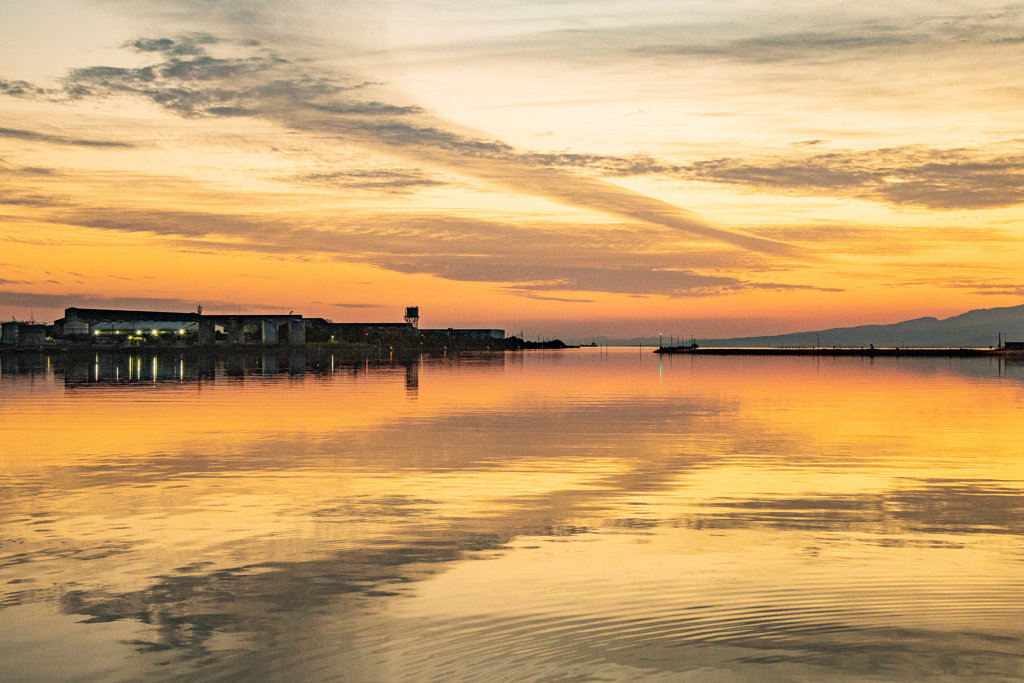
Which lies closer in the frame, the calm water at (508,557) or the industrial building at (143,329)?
the calm water at (508,557)

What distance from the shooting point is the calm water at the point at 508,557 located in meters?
8.91

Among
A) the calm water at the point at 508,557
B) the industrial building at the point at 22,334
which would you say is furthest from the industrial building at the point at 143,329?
the calm water at the point at 508,557

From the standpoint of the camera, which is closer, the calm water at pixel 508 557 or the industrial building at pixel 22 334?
the calm water at pixel 508 557

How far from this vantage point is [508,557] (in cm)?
1289

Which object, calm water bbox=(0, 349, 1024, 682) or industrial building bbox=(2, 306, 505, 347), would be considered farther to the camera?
industrial building bbox=(2, 306, 505, 347)

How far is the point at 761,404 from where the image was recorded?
46938 millimetres

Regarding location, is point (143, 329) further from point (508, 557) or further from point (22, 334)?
point (508, 557)

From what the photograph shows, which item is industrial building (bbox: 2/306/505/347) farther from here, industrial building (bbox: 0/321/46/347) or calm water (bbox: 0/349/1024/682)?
calm water (bbox: 0/349/1024/682)

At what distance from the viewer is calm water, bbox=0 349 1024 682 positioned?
8914 mm

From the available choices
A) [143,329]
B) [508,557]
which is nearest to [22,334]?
[143,329]

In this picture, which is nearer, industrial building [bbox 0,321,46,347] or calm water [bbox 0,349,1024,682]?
calm water [bbox 0,349,1024,682]

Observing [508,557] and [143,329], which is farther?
[143,329]

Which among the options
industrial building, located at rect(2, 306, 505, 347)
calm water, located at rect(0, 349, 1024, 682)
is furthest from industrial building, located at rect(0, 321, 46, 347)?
calm water, located at rect(0, 349, 1024, 682)

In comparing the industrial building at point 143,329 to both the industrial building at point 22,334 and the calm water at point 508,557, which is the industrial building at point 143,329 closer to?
the industrial building at point 22,334
